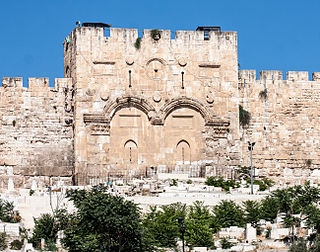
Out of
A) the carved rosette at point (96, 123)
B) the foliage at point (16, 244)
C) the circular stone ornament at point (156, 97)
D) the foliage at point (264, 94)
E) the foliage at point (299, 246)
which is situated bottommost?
the foliage at point (299, 246)

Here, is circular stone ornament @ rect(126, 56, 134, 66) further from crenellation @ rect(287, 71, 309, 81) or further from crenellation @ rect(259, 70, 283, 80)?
crenellation @ rect(287, 71, 309, 81)

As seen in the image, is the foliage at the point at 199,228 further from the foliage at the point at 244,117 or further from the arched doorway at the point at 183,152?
the foliage at the point at 244,117

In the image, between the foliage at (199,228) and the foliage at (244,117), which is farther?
the foliage at (244,117)

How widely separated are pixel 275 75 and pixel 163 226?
13.9 meters

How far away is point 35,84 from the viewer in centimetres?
4509

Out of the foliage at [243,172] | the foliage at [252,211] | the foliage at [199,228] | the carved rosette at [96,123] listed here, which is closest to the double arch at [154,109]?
the carved rosette at [96,123]

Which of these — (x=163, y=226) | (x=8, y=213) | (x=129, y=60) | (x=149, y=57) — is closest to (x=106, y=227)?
(x=163, y=226)

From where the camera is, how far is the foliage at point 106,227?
33719mm

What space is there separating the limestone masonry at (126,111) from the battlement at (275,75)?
1.28 m

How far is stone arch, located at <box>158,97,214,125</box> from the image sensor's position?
148ft

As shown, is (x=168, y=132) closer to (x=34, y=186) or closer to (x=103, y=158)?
(x=103, y=158)

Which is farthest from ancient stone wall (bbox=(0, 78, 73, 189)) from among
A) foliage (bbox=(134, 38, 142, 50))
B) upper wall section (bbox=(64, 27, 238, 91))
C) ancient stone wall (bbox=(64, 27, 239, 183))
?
foliage (bbox=(134, 38, 142, 50))

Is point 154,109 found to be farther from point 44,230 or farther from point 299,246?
point 299,246

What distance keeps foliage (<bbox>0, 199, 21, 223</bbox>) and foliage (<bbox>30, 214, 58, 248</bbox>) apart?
2.72 feet
